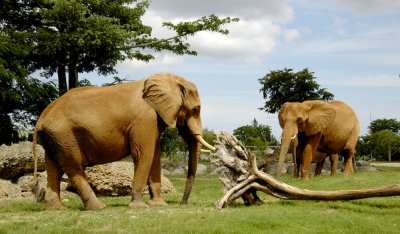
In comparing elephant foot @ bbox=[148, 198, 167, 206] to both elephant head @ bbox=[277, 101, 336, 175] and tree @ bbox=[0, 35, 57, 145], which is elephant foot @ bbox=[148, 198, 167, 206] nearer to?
elephant head @ bbox=[277, 101, 336, 175]

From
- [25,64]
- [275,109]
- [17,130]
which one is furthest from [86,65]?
[275,109]

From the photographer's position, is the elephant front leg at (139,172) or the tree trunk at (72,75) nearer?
the elephant front leg at (139,172)

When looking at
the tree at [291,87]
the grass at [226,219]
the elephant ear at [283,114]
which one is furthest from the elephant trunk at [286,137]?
the tree at [291,87]

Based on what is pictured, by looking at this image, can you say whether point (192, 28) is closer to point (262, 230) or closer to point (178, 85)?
point (178, 85)

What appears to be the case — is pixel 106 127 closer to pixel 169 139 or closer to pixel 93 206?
pixel 93 206

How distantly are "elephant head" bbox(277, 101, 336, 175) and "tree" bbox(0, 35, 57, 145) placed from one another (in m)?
11.3

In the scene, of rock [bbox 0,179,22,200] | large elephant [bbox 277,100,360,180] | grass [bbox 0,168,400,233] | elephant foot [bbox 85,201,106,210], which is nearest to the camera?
grass [bbox 0,168,400,233]

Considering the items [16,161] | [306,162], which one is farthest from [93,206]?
[306,162]

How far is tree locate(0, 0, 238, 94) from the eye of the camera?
86.2 ft

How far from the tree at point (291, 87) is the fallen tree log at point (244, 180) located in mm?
41250

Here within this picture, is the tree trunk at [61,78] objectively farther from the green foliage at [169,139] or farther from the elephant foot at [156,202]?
the elephant foot at [156,202]

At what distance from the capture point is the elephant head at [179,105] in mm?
12586

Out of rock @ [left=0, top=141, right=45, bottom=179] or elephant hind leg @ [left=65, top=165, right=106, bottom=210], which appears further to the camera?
rock @ [left=0, top=141, right=45, bottom=179]

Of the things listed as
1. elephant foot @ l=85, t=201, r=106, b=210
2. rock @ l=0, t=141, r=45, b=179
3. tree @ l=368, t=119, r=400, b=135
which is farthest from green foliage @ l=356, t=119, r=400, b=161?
elephant foot @ l=85, t=201, r=106, b=210
